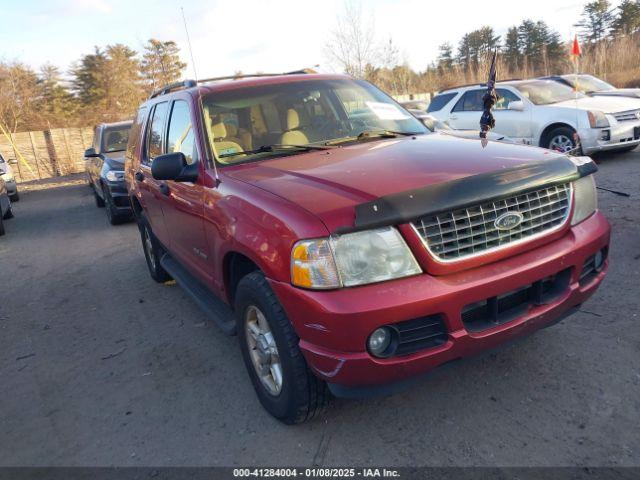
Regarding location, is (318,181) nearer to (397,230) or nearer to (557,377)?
(397,230)

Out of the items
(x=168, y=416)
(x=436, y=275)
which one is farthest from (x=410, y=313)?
(x=168, y=416)

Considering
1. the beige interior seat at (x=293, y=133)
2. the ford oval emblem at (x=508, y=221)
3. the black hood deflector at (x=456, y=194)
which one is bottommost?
the ford oval emblem at (x=508, y=221)

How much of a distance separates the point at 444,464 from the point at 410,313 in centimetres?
80

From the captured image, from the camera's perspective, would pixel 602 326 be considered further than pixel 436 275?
Yes

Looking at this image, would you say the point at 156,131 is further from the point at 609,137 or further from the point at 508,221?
the point at 609,137

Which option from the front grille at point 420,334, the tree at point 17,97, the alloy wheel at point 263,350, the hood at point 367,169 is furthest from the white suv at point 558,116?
the tree at point 17,97

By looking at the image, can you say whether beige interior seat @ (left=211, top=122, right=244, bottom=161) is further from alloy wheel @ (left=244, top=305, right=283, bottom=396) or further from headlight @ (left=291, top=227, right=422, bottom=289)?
headlight @ (left=291, top=227, right=422, bottom=289)

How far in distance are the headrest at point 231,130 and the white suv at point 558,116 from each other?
7.15 meters

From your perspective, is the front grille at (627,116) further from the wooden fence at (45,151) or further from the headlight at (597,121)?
the wooden fence at (45,151)

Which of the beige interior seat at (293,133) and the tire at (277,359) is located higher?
the beige interior seat at (293,133)

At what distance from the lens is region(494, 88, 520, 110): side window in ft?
32.8

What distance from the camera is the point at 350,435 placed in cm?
268

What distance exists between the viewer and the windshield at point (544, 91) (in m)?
9.77

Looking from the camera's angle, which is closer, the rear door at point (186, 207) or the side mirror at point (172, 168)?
the side mirror at point (172, 168)
